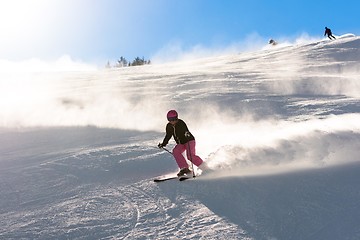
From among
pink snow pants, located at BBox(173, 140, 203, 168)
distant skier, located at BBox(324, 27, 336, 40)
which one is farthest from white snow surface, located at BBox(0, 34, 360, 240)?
distant skier, located at BBox(324, 27, 336, 40)

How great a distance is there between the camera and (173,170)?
21.9 ft

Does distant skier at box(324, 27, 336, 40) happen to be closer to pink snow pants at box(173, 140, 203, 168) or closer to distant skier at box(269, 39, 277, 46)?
distant skier at box(269, 39, 277, 46)

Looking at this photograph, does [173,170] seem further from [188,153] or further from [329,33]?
[329,33]

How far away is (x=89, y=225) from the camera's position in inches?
179

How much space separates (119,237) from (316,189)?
252cm

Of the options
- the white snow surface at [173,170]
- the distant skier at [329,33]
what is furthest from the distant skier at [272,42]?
the white snow surface at [173,170]

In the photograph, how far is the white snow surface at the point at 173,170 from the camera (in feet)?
14.6

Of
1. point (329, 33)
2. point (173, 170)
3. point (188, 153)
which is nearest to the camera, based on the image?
point (188, 153)

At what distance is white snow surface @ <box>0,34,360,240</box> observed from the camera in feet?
14.6

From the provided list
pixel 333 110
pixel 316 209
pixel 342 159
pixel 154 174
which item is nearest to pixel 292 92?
pixel 333 110

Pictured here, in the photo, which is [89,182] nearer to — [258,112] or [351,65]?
[258,112]

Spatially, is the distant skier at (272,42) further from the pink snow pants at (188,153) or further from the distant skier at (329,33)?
the pink snow pants at (188,153)

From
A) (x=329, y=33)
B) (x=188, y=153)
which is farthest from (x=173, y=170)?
(x=329, y=33)

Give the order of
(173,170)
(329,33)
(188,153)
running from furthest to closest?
(329,33) < (173,170) < (188,153)
